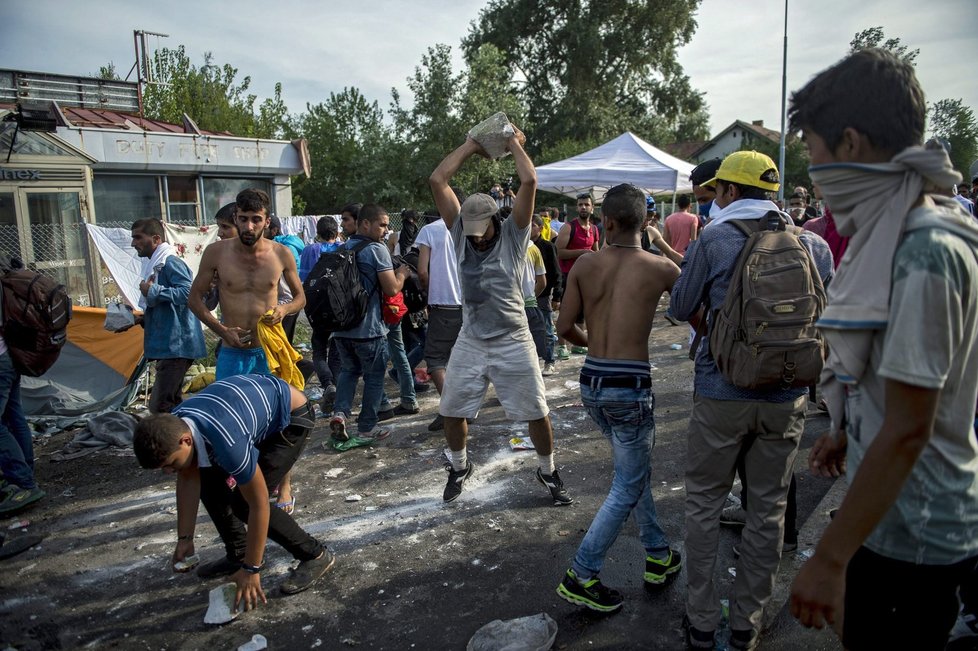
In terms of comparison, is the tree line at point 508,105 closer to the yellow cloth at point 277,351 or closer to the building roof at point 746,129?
the building roof at point 746,129

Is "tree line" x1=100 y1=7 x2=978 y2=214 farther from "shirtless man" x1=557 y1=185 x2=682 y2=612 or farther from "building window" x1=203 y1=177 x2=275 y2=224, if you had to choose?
"shirtless man" x1=557 y1=185 x2=682 y2=612

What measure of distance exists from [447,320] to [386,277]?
701 mm

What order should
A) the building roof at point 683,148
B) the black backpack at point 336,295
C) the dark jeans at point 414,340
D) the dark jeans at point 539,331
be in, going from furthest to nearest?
the building roof at point 683,148 < the dark jeans at point 539,331 < the dark jeans at point 414,340 < the black backpack at point 336,295

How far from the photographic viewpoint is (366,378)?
563 cm

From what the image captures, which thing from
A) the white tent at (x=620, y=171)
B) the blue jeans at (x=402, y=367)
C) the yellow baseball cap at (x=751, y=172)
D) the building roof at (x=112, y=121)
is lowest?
the blue jeans at (x=402, y=367)

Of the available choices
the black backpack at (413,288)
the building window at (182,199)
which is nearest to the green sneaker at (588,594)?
the black backpack at (413,288)

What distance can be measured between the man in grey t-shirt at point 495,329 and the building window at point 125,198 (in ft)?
39.8

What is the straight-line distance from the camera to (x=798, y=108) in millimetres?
1546

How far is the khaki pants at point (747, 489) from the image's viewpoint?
254cm

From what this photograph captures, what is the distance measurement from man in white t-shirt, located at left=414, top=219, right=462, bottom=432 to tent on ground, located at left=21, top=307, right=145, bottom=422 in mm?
3179

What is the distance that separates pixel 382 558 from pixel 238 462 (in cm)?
123

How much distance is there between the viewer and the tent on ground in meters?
6.64

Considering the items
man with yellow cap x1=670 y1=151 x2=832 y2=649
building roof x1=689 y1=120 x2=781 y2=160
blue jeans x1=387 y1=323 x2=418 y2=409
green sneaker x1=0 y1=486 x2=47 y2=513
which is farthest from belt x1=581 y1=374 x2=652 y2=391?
building roof x1=689 y1=120 x2=781 y2=160

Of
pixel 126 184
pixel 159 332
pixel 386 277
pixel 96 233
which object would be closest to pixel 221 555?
pixel 159 332
